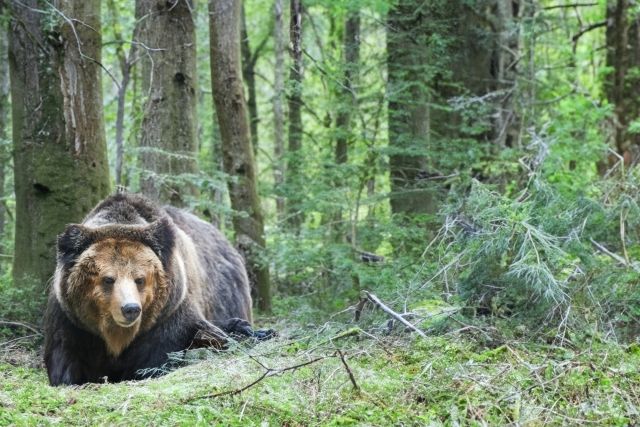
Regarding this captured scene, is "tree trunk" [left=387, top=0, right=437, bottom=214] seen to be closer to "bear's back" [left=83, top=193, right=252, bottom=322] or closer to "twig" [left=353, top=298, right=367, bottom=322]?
"bear's back" [left=83, top=193, right=252, bottom=322]

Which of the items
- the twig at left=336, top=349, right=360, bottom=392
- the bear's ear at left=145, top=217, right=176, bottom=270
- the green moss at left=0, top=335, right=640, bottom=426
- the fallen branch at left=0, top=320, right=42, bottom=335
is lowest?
the fallen branch at left=0, top=320, right=42, bottom=335

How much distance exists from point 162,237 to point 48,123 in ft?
6.90

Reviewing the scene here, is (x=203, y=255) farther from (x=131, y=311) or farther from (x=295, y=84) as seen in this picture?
(x=295, y=84)

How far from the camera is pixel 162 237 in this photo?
6.20m

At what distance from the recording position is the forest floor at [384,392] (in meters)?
3.76

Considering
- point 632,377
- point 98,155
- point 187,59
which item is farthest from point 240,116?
point 632,377

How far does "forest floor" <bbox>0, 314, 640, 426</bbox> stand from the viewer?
12.3 ft

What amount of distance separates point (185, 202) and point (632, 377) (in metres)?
6.81

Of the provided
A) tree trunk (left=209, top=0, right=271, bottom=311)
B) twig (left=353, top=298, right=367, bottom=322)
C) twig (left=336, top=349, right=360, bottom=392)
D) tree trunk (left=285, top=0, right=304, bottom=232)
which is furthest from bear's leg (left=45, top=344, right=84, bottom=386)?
tree trunk (left=285, top=0, right=304, bottom=232)

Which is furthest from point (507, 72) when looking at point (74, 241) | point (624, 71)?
point (74, 241)

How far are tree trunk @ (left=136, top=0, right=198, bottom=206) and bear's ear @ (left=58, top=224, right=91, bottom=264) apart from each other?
3678mm

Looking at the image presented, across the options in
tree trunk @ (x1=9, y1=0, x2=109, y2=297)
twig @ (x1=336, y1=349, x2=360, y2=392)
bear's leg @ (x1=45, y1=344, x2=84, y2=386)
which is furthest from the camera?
tree trunk @ (x1=9, y1=0, x2=109, y2=297)

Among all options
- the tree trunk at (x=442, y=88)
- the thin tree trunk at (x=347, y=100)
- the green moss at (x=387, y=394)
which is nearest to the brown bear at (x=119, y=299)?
the green moss at (x=387, y=394)

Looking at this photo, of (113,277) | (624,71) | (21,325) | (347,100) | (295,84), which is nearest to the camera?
(113,277)
